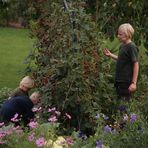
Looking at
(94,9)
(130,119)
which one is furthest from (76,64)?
(94,9)

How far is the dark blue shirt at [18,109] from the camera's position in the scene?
6324 mm

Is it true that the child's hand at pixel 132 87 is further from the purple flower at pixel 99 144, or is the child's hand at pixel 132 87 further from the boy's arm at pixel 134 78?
the purple flower at pixel 99 144

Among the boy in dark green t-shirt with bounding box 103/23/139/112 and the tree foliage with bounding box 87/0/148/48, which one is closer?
the boy in dark green t-shirt with bounding box 103/23/139/112

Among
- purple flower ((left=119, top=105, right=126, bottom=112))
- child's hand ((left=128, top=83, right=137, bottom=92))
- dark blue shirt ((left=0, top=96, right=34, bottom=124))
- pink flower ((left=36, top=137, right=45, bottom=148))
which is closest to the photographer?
pink flower ((left=36, top=137, right=45, bottom=148))

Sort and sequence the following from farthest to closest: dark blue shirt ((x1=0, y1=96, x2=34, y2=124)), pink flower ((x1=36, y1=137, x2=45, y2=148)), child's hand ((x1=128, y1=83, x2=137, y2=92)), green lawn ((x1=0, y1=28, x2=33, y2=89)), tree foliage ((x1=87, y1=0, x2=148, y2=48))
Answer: green lawn ((x1=0, y1=28, x2=33, y2=89)), tree foliage ((x1=87, y1=0, x2=148, y2=48)), child's hand ((x1=128, y1=83, x2=137, y2=92)), dark blue shirt ((x1=0, y1=96, x2=34, y2=124)), pink flower ((x1=36, y1=137, x2=45, y2=148))

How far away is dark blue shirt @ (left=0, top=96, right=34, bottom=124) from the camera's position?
20.7 feet

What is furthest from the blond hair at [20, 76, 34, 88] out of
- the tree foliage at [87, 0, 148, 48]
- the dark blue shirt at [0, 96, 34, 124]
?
the tree foliage at [87, 0, 148, 48]

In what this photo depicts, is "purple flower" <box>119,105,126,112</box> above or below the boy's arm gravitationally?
below

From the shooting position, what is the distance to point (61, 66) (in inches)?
251

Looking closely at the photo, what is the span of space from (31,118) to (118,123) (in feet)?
5.07

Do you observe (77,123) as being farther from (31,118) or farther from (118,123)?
(118,123)

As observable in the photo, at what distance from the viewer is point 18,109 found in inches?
250

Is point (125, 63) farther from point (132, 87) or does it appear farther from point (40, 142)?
point (40, 142)

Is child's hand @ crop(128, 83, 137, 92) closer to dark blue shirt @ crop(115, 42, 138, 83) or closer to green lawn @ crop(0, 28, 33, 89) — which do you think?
dark blue shirt @ crop(115, 42, 138, 83)
